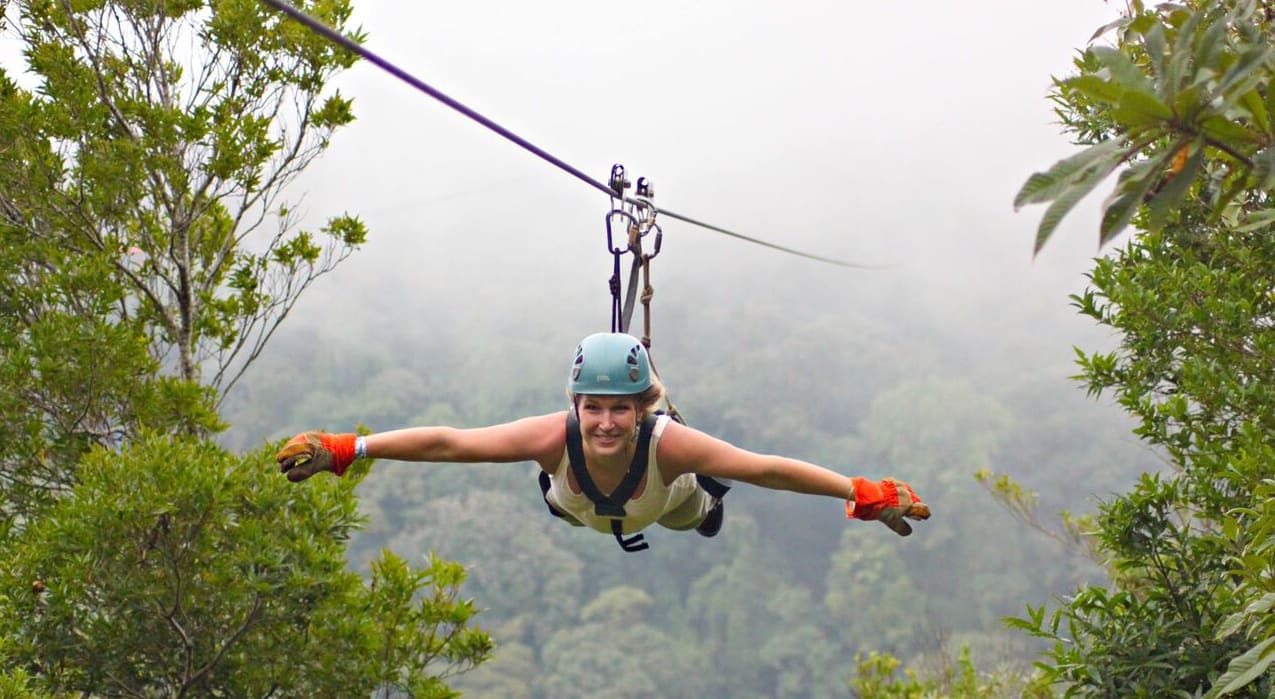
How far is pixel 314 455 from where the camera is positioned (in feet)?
13.4

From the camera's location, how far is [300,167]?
9117 millimetres

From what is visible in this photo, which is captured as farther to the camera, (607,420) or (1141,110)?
(607,420)

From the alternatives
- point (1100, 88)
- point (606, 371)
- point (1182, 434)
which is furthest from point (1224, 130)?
point (1182, 434)

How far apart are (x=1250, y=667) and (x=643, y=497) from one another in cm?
170

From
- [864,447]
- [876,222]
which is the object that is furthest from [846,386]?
[876,222]

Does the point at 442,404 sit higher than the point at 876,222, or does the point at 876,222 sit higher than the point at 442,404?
the point at 876,222

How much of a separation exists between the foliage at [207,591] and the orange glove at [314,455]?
3285 mm

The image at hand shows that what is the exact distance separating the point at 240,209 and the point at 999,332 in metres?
101

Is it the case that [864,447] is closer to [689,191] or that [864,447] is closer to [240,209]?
[689,191]

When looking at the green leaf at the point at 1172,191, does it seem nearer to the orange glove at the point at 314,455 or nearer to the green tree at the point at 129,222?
the orange glove at the point at 314,455

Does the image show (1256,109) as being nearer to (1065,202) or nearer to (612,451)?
(1065,202)

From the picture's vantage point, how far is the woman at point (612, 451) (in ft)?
13.4

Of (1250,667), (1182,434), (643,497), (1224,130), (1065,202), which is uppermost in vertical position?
(1182,434)

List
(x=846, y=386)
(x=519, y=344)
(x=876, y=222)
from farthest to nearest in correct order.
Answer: (x=876, y=222) → (x=519, y=344) → (x=846, y=386)
